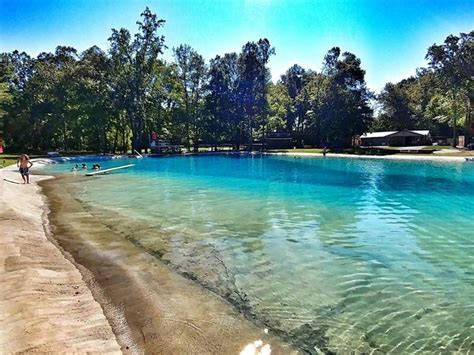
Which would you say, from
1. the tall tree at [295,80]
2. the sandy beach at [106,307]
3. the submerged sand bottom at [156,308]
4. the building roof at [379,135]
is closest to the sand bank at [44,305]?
the sandy beach at [106,307]

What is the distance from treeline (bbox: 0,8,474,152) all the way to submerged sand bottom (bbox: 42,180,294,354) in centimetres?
5221

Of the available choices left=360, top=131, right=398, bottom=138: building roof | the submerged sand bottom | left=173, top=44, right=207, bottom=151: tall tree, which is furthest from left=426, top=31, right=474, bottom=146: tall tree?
the submerged sand bottom

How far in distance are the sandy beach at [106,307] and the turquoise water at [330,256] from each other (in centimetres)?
56

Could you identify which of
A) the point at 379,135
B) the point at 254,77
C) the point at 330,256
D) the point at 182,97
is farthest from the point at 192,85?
the point at 330,256

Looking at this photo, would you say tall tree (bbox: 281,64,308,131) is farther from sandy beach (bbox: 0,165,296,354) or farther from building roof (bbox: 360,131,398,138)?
sandy beach (bbox: 0,165,296,354)

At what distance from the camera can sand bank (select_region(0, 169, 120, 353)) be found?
4539 mm

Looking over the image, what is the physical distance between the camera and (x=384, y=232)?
442 inches

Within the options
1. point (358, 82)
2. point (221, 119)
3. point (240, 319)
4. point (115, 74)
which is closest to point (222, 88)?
point (221, 119)

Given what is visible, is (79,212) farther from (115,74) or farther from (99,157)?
(115,74)

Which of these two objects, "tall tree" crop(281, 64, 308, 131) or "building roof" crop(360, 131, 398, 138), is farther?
"tall tree" crop(281, 64, 308, 131)

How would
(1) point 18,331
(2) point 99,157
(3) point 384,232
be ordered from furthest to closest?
1. (2) point 99,157
2. (3) point 384,232
3. (1) point 18,331

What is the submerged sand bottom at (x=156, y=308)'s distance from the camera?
16.3 feet

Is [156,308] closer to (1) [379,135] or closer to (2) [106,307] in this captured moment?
(2) [106,307]

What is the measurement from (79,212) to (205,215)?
5123 millimetres
